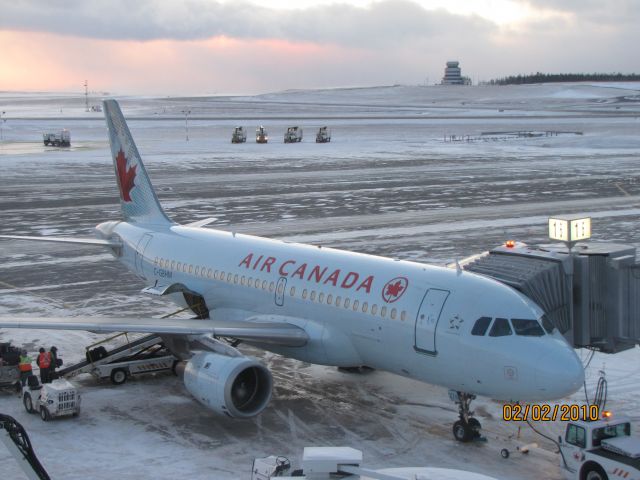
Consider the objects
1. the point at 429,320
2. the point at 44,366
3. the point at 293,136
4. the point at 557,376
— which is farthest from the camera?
the point at 293,136

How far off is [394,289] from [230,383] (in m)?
4.11

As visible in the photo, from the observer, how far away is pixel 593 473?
54.5 feet

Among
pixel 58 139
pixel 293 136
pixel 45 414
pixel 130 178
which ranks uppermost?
pixel 58 139

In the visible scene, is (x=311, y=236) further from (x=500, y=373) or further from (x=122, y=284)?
(x=500, y=373)

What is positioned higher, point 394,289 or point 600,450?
point 394,289

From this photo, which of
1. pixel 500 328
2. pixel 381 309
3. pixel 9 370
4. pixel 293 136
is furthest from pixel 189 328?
pixel 293 136

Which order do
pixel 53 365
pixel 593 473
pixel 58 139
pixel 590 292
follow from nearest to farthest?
1. pixel 593 473
2. pixel 590 292
3. pixel 53 365
4. pixel 58 139

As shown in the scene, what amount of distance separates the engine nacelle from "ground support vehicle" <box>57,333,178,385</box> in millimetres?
3572

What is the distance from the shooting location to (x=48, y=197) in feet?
204

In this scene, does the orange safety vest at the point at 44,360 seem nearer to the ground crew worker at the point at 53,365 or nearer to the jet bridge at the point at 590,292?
the ground crew worker at the point at 53,365

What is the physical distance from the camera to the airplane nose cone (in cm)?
1750

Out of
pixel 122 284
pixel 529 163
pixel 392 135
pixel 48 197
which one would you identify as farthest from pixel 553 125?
pixel 122 284

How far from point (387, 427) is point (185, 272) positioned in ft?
28.7

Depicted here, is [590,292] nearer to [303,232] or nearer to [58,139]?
[303,232]
